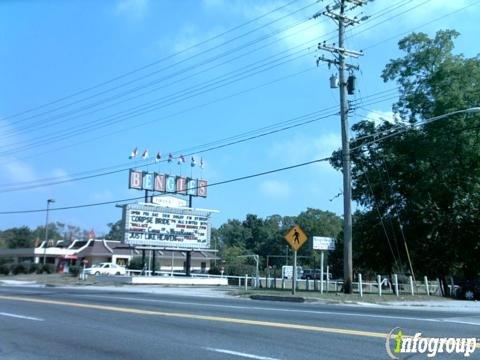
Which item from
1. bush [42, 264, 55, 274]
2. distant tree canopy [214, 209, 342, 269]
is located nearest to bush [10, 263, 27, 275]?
bush [42, 264, 55, 274]

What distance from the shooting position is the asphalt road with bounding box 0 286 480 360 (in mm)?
9469

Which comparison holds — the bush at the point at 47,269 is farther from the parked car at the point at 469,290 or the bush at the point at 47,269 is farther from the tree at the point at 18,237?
the tree at the point at 18,237

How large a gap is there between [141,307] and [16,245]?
121397 mm

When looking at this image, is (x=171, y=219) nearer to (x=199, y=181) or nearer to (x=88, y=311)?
(x=199, y=181)

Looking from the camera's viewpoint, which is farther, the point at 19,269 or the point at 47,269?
the point at 47,269

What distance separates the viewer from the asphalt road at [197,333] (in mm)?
9469

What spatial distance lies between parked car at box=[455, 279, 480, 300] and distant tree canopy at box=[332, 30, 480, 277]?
260cm

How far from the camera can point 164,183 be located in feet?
176

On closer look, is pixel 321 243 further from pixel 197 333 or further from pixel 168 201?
pixel 168 201

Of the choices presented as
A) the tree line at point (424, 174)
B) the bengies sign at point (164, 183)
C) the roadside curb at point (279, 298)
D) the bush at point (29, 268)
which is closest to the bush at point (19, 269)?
the bush at point (29, 268)

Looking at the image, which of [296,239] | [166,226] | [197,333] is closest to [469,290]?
[296,239]

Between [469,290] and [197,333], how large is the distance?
83.4 feet

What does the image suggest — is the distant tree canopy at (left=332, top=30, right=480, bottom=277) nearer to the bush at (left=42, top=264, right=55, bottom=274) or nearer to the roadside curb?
the roadside curb

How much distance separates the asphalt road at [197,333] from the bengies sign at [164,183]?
113 feet
